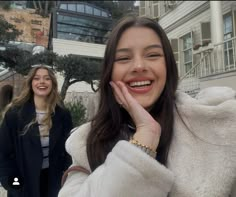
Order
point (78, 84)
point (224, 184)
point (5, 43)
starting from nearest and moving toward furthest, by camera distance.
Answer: point (224, 184), point (5, 43), point (78, 84)

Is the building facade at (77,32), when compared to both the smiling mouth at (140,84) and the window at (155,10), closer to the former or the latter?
the smiling mouth at (140,84)

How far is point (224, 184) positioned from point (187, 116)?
0.72 feet

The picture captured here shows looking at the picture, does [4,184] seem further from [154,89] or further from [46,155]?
[154,89]

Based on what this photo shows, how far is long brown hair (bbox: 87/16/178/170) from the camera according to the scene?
1.00m

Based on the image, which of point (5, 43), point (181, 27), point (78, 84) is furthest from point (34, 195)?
point (181, 27)

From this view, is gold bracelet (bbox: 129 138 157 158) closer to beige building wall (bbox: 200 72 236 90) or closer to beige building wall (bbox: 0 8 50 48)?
beige building wall (bbox: 0 8 50 48)

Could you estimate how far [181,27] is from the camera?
11.4 m

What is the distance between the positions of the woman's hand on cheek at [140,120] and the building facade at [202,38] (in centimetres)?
379

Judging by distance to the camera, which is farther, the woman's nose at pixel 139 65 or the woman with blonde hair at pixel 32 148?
the woman with blonde hair at pixel 32 148

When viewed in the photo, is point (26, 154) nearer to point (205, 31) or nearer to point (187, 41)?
point (205, 31)

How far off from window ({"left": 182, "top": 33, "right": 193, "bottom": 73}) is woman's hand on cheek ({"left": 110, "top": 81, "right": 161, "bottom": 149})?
9408 mm

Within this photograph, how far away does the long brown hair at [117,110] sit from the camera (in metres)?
1.00

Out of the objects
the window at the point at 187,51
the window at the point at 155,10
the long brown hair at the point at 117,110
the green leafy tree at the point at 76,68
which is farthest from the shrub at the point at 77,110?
the window at the point at 155,10

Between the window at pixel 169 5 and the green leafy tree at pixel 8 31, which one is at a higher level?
the window at pixel 169 5
